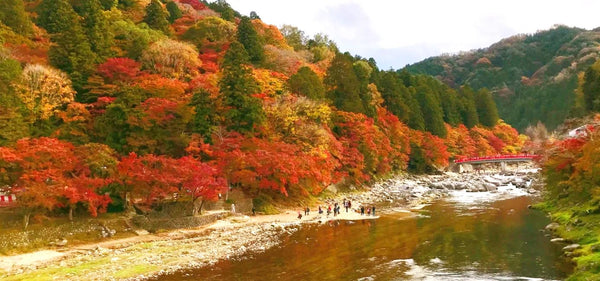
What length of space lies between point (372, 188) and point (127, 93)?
2949cm

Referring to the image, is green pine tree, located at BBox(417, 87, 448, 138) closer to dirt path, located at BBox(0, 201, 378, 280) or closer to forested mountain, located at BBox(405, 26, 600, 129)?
forested mountain, located at BBox(405, 26, 600, 129)

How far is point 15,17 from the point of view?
39250 mm

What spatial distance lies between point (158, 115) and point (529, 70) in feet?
489

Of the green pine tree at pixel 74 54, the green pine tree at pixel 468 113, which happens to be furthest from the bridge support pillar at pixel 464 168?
the green pine tree at pixel 74 54

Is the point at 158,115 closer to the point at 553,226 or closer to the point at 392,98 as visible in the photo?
the point at 553,226

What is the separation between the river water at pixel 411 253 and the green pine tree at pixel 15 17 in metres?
33.6

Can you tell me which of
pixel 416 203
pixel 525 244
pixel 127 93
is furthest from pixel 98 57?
pixel 525 244

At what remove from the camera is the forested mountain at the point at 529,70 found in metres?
111

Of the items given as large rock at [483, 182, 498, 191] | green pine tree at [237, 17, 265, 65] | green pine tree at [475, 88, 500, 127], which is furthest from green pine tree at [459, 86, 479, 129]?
green pine tree at [237, 17, 265, 65]

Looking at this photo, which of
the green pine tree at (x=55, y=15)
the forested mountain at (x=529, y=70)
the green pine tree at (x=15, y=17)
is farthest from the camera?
the forested mountain at (x=529, y=70)

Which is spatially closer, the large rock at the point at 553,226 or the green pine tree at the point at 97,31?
the large rock at the point at 553,226

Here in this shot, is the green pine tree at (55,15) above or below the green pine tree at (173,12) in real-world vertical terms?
below

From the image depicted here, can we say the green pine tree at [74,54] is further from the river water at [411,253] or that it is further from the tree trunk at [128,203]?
the river water at [411,253]

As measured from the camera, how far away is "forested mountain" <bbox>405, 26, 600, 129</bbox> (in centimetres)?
11081
